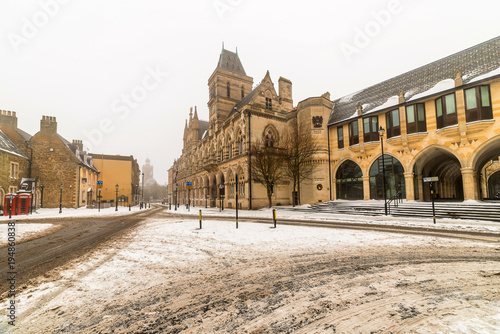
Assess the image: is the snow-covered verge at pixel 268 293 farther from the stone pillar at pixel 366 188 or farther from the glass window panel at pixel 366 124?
the glass window panel at pixel 366 124

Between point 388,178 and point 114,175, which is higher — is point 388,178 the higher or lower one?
the lower one

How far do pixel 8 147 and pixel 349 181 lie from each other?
4396 cm

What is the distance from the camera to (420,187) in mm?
22219

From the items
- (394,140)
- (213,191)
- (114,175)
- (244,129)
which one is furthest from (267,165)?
(114,175)

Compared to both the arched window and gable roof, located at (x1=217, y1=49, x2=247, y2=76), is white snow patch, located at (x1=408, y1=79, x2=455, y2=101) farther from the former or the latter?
gable roof, located at (x1=217, y1=49, x2=247, y2=76)

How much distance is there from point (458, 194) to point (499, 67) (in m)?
23.1

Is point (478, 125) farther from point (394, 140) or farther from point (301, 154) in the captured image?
point (301, 154)

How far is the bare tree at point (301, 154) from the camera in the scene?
88.4 ft

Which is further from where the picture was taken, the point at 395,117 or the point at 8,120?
the point at 8,120

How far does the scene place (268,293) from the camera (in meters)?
4.02

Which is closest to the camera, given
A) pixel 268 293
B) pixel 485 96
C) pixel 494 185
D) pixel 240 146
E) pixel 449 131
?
pixel 268 293

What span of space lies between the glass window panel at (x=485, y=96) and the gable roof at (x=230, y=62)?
34.7 m

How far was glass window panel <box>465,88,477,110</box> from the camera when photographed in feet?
59.1

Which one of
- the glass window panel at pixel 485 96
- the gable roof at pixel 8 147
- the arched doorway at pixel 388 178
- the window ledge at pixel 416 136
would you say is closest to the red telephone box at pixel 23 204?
the gable roof at pixel 8 147
